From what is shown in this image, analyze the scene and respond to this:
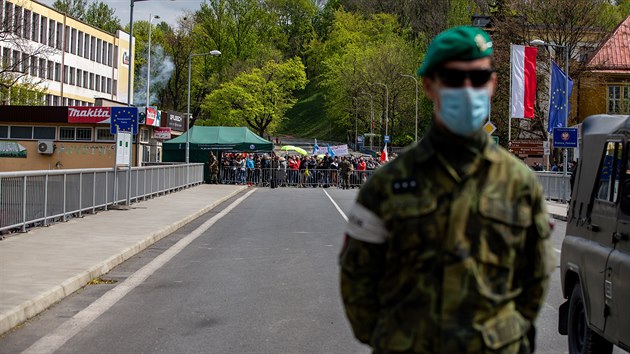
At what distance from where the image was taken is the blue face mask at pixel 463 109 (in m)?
2.60

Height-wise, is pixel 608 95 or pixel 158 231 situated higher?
pixel 608 95

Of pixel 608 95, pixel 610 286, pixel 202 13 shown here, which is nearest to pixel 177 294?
pixel 610 286

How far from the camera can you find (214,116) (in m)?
81.3

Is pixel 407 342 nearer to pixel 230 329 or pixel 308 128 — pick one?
pixel 230 329

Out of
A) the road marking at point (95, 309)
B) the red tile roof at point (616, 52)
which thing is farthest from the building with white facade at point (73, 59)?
the road marking at point (95, 309)

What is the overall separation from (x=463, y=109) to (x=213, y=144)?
4454 centimetres

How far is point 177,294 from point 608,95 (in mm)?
56510

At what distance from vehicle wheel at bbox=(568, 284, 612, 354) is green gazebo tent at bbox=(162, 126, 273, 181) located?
3830 centimetres

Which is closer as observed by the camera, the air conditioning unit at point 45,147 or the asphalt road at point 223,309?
the asphalt road at point 223,309

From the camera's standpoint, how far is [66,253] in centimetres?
1262

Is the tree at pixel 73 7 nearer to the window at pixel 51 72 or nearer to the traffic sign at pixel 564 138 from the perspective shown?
the window at pixel 51 72

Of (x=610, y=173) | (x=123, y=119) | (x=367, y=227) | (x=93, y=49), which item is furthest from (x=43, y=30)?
(x=367, y=227)

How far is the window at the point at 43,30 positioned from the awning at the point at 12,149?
25271 mm

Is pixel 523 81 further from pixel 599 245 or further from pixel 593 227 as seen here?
pixel 599 245
